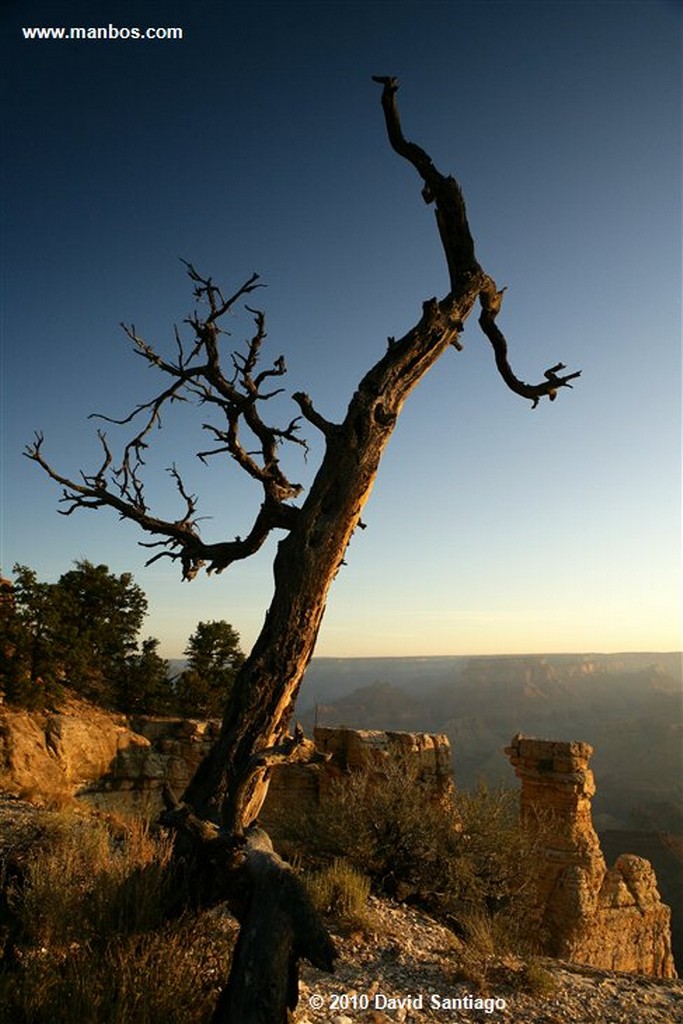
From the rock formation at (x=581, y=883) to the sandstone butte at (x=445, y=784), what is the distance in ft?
0.09

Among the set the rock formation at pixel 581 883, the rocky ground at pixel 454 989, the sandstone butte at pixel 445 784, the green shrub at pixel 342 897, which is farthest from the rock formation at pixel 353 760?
the rocky ground at pixel 454 989

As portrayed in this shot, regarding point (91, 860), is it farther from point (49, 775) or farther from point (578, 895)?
point (578, 895)

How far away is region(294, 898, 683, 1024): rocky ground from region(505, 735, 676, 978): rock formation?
11841 millimetres

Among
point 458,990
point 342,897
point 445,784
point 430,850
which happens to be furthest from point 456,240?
point 445,784

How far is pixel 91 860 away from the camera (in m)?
5.19

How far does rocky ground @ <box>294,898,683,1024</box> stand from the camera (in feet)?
14.2

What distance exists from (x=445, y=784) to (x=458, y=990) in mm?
13060

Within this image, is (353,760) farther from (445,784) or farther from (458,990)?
(458,990)

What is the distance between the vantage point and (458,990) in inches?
191

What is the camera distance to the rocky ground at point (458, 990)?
432cm

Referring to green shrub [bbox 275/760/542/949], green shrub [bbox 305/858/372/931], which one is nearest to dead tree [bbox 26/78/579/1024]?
green shrub [bbox 305/858/372/931]

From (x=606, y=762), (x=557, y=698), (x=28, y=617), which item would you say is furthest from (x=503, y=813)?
(x=557, y=698)

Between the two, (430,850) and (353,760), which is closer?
(430,850)

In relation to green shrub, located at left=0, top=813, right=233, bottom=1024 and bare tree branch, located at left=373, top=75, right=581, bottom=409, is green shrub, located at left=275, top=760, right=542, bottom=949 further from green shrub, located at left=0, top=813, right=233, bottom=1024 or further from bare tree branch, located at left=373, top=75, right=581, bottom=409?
bare tree branch, located at left=373, top=75, right=581, bottom=409
